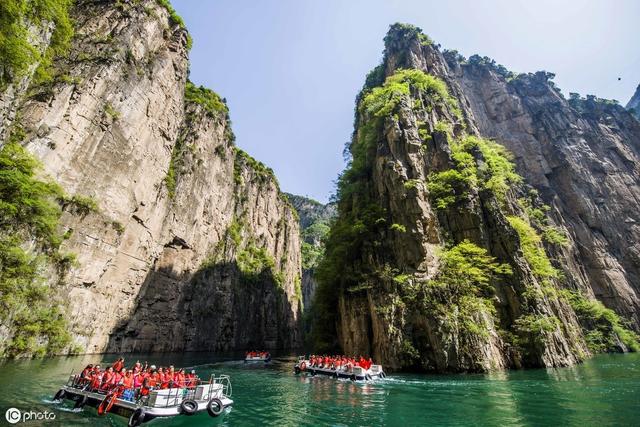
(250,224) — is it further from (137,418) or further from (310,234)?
(137,418)

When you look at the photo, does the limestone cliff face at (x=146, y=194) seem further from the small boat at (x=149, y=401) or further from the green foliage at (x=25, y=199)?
the small boat at (x=149, y=401)

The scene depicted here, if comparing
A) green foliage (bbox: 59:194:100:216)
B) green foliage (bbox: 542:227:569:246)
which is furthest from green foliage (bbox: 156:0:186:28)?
green foliage (bbox: 542:227:569:246)

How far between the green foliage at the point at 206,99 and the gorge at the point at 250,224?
51 cm

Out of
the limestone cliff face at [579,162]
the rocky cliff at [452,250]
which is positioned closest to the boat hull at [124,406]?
the rocky cliff at [452,250]

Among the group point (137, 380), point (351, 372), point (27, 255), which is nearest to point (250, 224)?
point (27, 255)

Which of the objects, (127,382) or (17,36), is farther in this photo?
(17,36)

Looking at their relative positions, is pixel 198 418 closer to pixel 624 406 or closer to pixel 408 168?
pixel 624 406

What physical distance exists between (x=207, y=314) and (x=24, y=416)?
45069 mm

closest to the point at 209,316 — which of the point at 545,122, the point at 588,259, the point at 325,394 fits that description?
the point at 325,394

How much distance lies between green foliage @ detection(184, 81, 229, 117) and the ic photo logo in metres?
56.7

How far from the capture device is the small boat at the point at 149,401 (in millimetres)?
13039

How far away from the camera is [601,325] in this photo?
167 feet

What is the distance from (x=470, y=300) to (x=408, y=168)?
1422cm

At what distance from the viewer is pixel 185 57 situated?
55.6m
